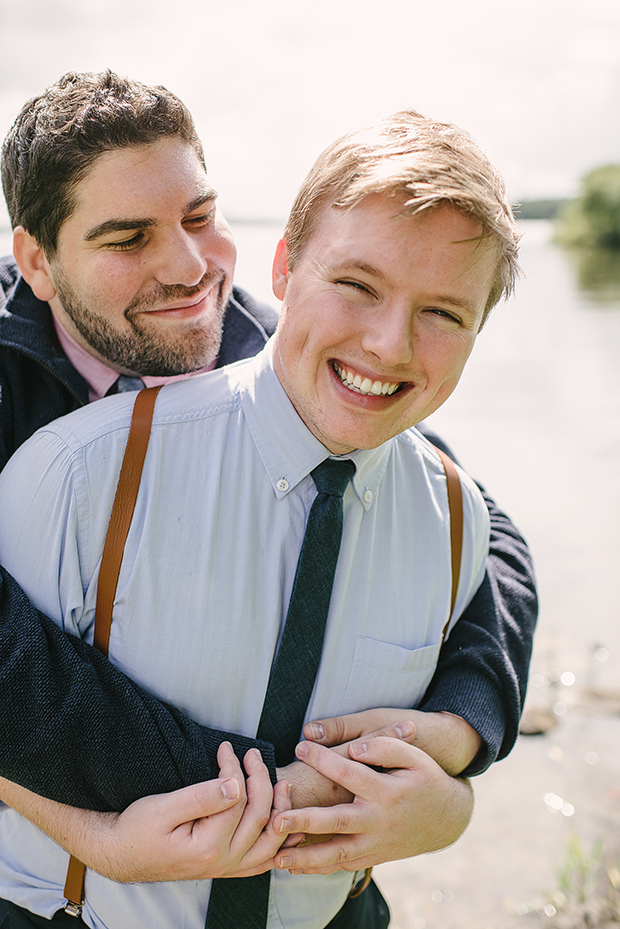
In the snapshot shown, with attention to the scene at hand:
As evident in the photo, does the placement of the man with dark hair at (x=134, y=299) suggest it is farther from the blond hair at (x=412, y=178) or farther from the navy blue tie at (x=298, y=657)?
the blond hair at (x=412, y=178)

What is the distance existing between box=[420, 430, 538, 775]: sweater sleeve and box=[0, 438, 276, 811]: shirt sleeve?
1.53 ft

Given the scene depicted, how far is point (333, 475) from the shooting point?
1.48 m

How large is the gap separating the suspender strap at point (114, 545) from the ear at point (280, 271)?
0.38m

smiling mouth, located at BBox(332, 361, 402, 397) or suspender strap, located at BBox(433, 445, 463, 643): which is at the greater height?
smiling mouth, located at BBox(332, 361, 402, 397)

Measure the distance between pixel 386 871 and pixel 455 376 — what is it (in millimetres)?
2797

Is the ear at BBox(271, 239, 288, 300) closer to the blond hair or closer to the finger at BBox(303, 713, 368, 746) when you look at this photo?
the blond hair

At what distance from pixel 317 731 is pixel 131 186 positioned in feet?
4.12

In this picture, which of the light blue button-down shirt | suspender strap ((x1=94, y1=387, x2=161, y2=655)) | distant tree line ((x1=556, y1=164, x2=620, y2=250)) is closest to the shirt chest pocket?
the light blue button-down shirt

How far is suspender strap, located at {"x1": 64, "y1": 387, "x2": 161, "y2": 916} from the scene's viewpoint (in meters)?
1.33

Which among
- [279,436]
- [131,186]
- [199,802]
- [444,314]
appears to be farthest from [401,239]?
[199,802]

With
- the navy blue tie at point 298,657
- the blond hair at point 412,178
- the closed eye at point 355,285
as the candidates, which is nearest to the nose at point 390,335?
the closed eye at point 355,285

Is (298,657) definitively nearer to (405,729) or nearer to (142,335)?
(405,729)

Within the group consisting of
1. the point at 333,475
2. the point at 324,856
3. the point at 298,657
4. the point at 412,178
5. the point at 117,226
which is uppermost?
the point at 412,178

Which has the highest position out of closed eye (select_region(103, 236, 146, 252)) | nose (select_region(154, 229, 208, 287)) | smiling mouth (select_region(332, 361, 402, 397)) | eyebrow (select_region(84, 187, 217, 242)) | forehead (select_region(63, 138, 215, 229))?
forehead (select_region(63, 138, 215, 229))
